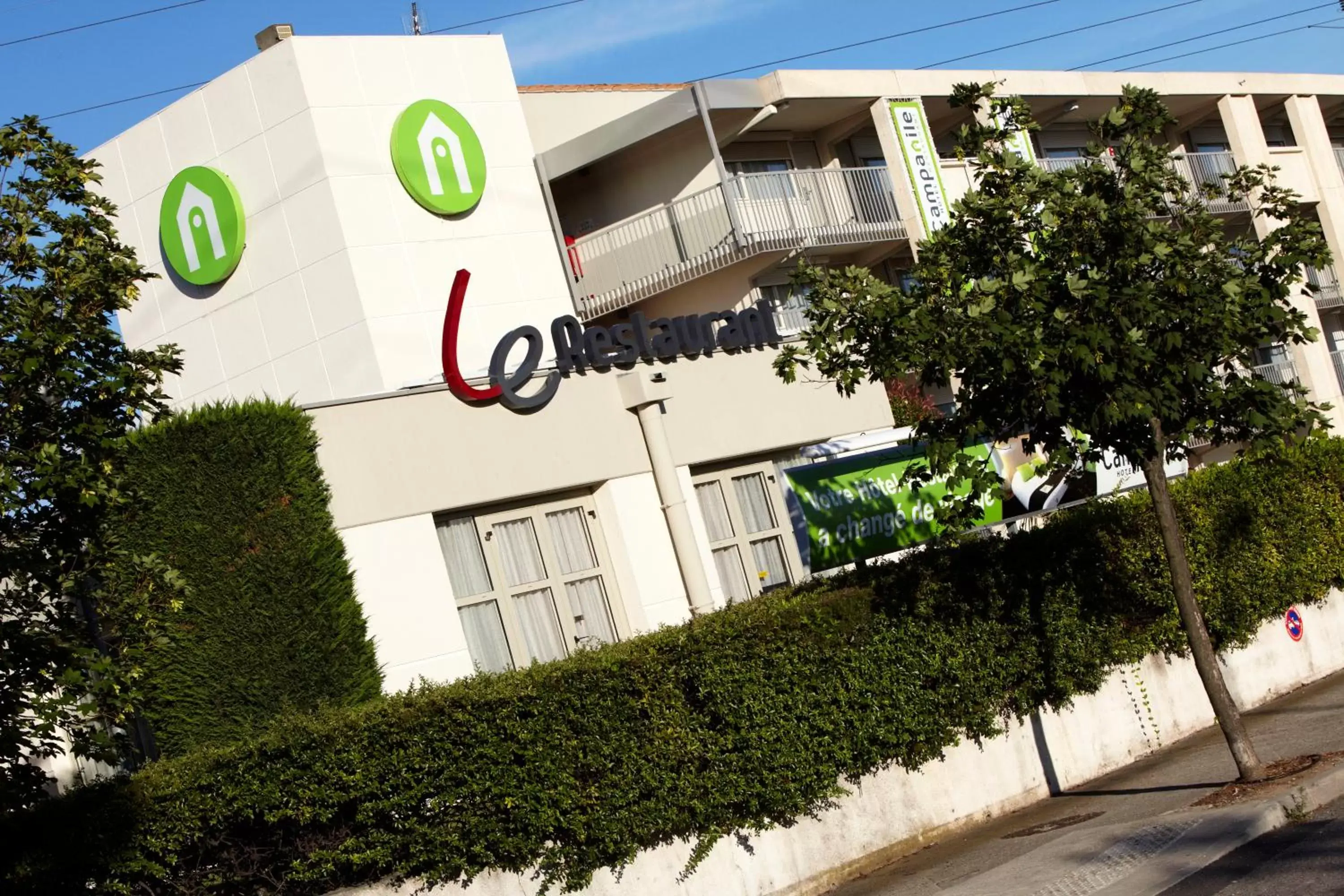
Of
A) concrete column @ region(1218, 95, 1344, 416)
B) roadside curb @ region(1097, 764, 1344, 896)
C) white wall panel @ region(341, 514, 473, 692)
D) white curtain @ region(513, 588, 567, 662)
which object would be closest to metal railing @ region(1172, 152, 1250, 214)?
concrete column @ region(1218, 95, 1344, 416)

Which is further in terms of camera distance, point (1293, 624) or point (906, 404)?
point (906, 404)

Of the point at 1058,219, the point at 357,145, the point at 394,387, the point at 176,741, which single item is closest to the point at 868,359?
the point at 1058,219

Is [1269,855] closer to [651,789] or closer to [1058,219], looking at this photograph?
[651,789]

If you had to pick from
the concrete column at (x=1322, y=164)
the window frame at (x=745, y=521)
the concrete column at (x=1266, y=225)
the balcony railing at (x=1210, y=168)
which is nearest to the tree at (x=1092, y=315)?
the window frame at (x=745, y=521)

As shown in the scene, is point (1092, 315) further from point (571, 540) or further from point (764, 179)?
point (764, 179)

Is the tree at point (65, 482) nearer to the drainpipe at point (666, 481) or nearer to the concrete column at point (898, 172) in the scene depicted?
the drainpipe at point (666, 481)

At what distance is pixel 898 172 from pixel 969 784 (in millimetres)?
16046

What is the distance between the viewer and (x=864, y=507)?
16141mm

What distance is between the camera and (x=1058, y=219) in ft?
36.2

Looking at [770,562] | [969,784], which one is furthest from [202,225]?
[969,784]

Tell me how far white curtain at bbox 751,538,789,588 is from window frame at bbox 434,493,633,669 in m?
2.21

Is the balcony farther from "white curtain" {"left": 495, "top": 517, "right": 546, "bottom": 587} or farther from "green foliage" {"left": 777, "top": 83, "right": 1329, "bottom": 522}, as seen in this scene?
"green foliage" {"left": 777, "top": 83, "right": 1329, "bottom": 522}

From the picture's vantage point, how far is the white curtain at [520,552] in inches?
618

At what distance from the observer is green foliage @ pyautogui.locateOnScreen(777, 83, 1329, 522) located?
1062 centimetres
